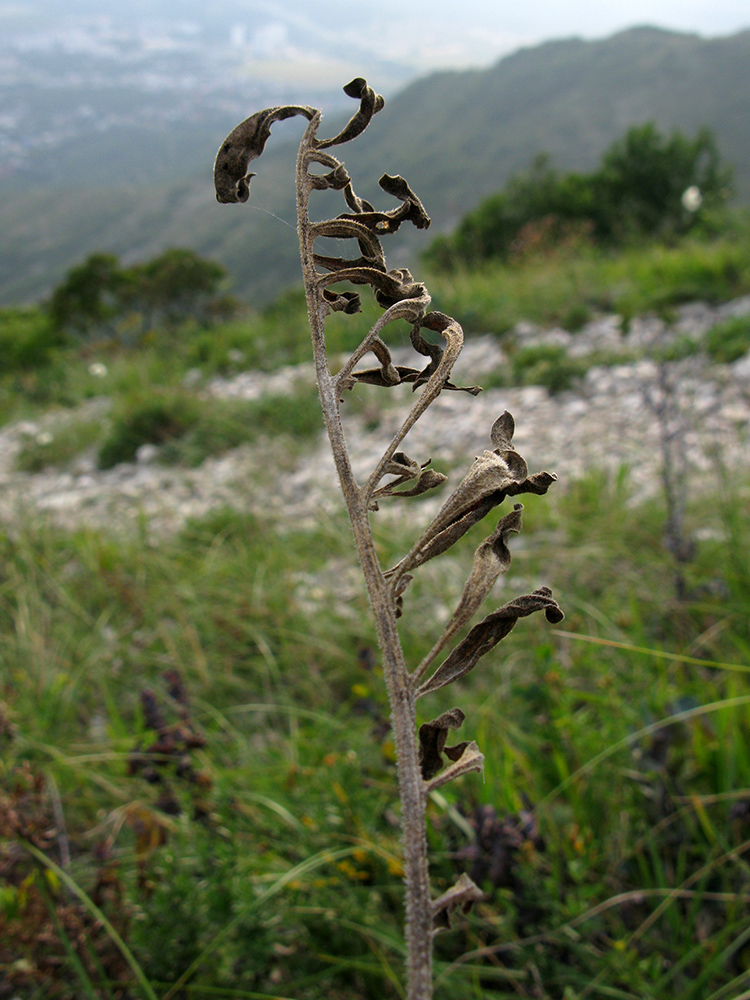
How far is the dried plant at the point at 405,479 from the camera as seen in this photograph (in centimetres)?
49

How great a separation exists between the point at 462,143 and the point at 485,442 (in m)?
129

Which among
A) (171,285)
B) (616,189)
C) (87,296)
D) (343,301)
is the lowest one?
(343,301)

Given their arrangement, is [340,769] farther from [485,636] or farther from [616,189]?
[616,189]

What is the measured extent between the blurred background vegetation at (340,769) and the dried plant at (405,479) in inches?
30.9

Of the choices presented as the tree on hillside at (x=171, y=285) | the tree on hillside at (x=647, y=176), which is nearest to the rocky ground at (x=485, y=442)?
the tree on hillside at (x=171, y=285)

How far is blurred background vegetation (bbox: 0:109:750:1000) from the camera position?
1.30 meters

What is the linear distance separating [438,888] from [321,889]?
26 cm

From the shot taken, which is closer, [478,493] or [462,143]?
[478,493]

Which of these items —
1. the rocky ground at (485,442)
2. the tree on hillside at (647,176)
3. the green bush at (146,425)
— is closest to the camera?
the rocky ground at (485,442)

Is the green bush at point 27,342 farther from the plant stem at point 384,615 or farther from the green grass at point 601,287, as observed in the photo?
the plant stem at point 384,615

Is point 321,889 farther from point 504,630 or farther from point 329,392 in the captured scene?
point 329,392

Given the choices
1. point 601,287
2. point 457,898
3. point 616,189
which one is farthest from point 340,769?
point 616,189

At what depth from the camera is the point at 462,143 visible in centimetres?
11706

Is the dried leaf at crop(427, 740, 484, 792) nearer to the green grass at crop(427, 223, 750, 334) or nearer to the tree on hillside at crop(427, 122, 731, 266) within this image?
the green grass at crop(427, 223, 750, 334)
